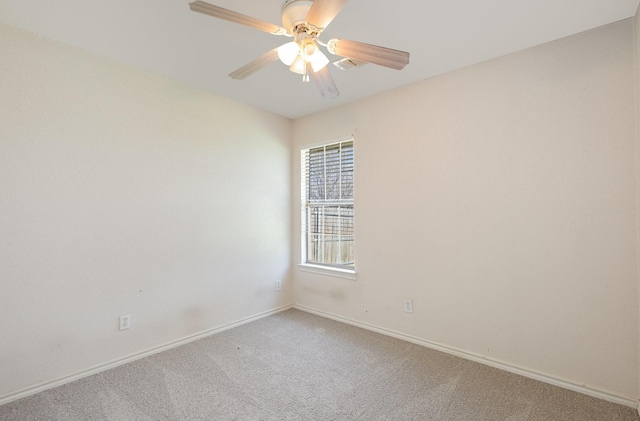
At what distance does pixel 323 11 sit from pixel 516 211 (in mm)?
2014

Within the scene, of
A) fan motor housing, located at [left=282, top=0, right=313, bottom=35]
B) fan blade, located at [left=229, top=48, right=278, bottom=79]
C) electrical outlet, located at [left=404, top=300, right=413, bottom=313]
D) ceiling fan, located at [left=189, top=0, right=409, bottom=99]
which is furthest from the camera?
electrical outlet, located at [left=404, top=300, right=413, bottom=313]

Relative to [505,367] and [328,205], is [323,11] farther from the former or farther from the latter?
[505,367]

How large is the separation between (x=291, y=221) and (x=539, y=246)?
268cm

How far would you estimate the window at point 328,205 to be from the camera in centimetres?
348

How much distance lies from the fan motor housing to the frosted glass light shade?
118 mm

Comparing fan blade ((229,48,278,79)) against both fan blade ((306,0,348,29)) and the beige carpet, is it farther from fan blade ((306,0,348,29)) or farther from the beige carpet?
the beige carpet

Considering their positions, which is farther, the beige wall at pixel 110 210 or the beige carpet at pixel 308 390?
the beige wall at pixel 110 210

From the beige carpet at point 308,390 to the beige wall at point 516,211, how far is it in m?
0.29

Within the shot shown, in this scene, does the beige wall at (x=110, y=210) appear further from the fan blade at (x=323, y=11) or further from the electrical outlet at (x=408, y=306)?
the fan blade at (x=323, y=11)

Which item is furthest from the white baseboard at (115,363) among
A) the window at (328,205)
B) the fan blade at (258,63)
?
the fan blade at (258,63)

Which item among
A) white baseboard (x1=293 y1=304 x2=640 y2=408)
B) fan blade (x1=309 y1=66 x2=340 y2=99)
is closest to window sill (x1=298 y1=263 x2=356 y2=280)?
white baseboard (x1=293 y1=304 x2=640 y2=408)

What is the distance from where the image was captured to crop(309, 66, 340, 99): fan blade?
1776 millimetres

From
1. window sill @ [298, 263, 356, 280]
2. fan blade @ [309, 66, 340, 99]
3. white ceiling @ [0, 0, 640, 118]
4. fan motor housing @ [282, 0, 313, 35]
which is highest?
white ceiling @ [0, 0, 640, 118]

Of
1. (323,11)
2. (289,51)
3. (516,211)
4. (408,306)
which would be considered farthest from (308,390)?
(323,11)
